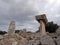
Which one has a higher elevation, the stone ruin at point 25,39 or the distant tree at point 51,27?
the distant tree at point 51,27

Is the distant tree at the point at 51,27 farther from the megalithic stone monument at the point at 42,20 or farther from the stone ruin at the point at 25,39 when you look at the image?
the stone ruin at the point at 25,39

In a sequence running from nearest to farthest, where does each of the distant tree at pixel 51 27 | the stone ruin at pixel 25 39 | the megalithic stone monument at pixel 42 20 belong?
the stone ruin at pixel 25 39 < the megalithic stone monument at pixel 42 20 < the distant tree at pixel 51 27

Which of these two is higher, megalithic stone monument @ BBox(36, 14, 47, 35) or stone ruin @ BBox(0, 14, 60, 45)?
megalithic stone monument @ BBox(36, 14, 47, 35)

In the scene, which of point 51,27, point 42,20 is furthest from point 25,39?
point 51,27

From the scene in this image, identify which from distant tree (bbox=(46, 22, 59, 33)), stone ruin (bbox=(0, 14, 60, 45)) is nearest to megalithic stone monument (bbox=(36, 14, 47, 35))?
stone ruin (bbox=(0, 14, 60, 45))

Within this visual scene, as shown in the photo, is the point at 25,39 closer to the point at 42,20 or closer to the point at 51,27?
the point at 42,20

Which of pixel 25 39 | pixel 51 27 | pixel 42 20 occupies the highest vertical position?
pixel 42 20

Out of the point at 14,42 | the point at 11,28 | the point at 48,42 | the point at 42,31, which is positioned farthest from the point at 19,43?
the point at 42,31

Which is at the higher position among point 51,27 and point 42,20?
point 42,20

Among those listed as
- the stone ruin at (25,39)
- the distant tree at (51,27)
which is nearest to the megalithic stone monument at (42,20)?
the stone ruin at (25,39)

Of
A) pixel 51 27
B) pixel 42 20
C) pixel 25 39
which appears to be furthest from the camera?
pixel 51 27

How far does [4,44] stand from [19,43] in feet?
5.44

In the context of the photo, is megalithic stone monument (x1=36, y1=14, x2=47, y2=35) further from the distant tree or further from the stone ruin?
the distant tree

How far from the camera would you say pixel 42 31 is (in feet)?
105
